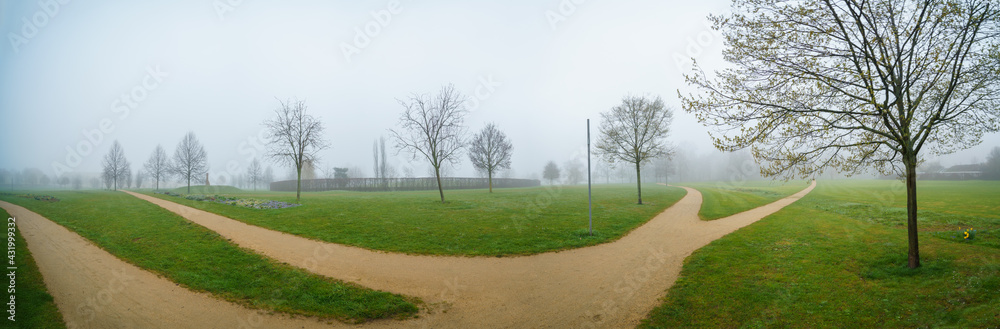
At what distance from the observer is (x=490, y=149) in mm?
48156

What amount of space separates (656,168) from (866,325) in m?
86.1

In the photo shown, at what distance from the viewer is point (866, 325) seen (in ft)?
18.7

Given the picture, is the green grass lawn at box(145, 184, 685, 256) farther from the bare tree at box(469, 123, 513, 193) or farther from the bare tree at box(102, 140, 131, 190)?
the bare tree at box(102, 140, 131, 190)

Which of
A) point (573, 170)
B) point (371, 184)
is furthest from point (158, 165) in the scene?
point (573, 170)

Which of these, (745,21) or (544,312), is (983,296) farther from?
(544,312)

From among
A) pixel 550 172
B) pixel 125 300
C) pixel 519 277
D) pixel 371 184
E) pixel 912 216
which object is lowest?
pixel 519 277

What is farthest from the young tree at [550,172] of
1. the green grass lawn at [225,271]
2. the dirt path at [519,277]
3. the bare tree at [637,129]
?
the green grass lawn at [225,271]

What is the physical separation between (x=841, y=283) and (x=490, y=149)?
41920 millimetres

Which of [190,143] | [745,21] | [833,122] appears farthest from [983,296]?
[190,143]

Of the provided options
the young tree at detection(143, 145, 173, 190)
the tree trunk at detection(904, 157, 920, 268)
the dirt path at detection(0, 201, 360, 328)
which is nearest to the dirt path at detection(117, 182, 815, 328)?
the dirt path at detection(0, 201, 360, 328)

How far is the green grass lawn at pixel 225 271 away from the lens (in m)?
7.39

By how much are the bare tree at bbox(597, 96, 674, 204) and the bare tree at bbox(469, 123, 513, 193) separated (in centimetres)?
2226

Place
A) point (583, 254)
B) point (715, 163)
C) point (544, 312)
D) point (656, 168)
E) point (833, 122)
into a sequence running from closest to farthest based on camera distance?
point (544, 312) < point (833, 122) < point (583, 254) < point (656, 168) < point (715, 163)

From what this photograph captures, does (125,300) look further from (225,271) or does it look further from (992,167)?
(992,167)
